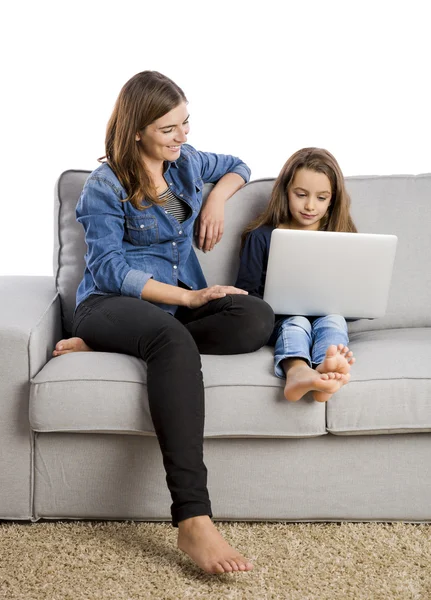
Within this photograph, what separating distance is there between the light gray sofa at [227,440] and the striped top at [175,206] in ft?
1.64

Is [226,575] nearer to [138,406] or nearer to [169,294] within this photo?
[138,406]

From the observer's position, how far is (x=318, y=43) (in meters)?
3.34

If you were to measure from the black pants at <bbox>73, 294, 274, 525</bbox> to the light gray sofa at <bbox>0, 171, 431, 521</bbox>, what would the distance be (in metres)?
0.06

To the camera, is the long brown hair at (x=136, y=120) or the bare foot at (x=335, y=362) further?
the long brown hair at (x=136, y=120)

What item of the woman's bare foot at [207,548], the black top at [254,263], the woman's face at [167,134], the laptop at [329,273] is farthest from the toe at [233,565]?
the woman's face at [167,134]

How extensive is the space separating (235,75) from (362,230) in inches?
46.8

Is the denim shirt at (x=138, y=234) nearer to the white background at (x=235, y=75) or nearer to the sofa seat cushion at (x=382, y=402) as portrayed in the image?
the sofa seat cushion at (x=382, y=402)

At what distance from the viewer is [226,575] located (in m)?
1.74

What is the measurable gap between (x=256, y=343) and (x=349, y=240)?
35cm

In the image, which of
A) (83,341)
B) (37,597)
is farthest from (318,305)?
(37,597)

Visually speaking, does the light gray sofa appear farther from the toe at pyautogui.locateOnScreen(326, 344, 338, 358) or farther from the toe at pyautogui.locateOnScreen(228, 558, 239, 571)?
the toe at pyautogui.locateOnScreen(228, 558, 239, 571)

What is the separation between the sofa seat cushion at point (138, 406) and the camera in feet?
6.08

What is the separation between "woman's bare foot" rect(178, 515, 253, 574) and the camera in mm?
1688

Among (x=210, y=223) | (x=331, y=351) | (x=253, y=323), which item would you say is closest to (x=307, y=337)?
(x=253, y=323)
